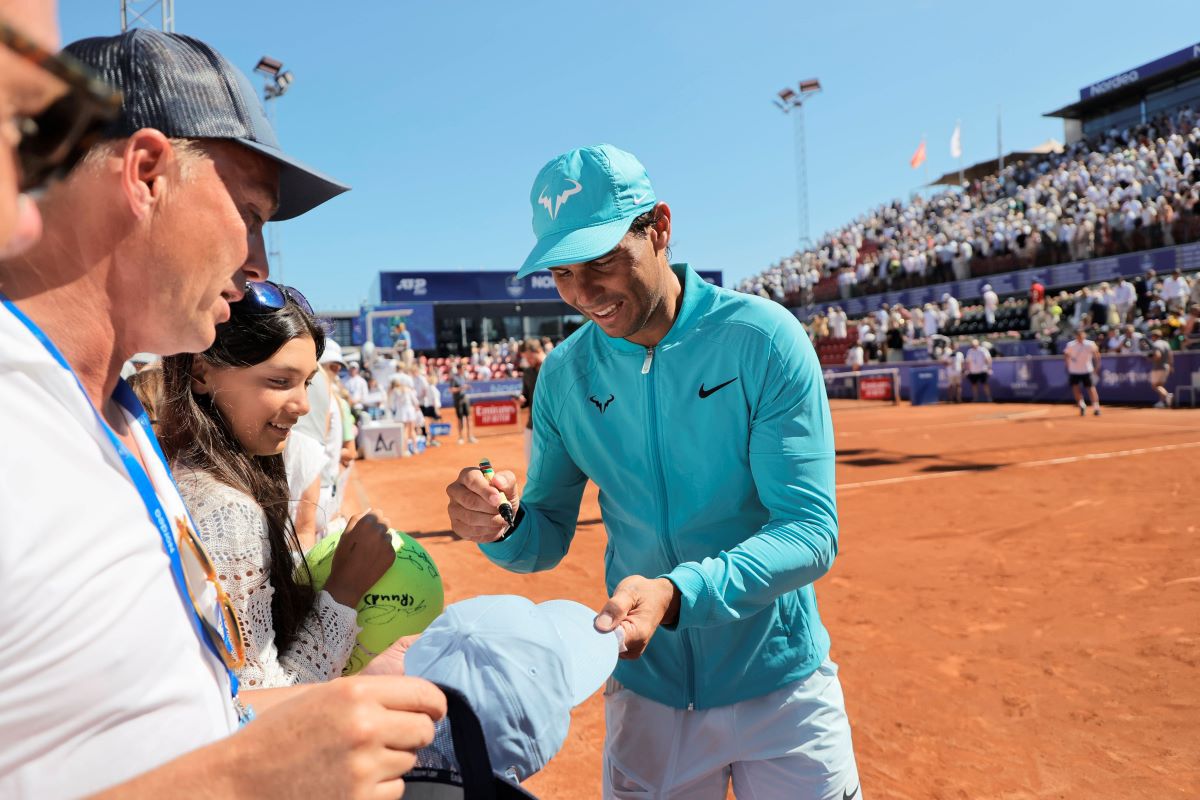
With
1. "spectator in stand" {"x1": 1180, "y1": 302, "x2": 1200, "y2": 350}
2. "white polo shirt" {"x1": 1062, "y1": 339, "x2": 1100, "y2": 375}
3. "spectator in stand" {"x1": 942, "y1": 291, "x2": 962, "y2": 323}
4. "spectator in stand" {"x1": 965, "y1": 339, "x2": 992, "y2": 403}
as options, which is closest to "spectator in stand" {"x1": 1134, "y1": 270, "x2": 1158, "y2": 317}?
"spectator in stand" {"x1": 1180, "y1": 302, "x2": 1200, "y2": 350}

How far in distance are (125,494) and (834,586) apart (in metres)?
6.76

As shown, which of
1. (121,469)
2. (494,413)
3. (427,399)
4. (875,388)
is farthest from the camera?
(875,388)

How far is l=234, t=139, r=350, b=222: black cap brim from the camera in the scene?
4.60ft

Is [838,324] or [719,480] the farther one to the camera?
[838,324]

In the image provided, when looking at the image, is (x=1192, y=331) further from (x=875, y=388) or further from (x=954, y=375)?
(x=875, y=388)

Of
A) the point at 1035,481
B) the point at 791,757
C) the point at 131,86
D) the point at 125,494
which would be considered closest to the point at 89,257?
the point at 131,86

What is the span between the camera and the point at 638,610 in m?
1.68

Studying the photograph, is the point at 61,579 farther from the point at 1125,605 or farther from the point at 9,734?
the point at 1125,605

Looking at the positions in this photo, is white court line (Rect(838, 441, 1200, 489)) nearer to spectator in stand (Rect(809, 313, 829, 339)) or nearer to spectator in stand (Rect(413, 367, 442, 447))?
spectator in stand (Rect(413, 367, 442, 447))

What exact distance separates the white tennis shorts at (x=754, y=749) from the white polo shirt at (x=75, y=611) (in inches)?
58.6

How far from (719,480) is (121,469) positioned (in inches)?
58.3

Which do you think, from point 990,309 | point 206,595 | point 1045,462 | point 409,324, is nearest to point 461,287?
point 409,324
